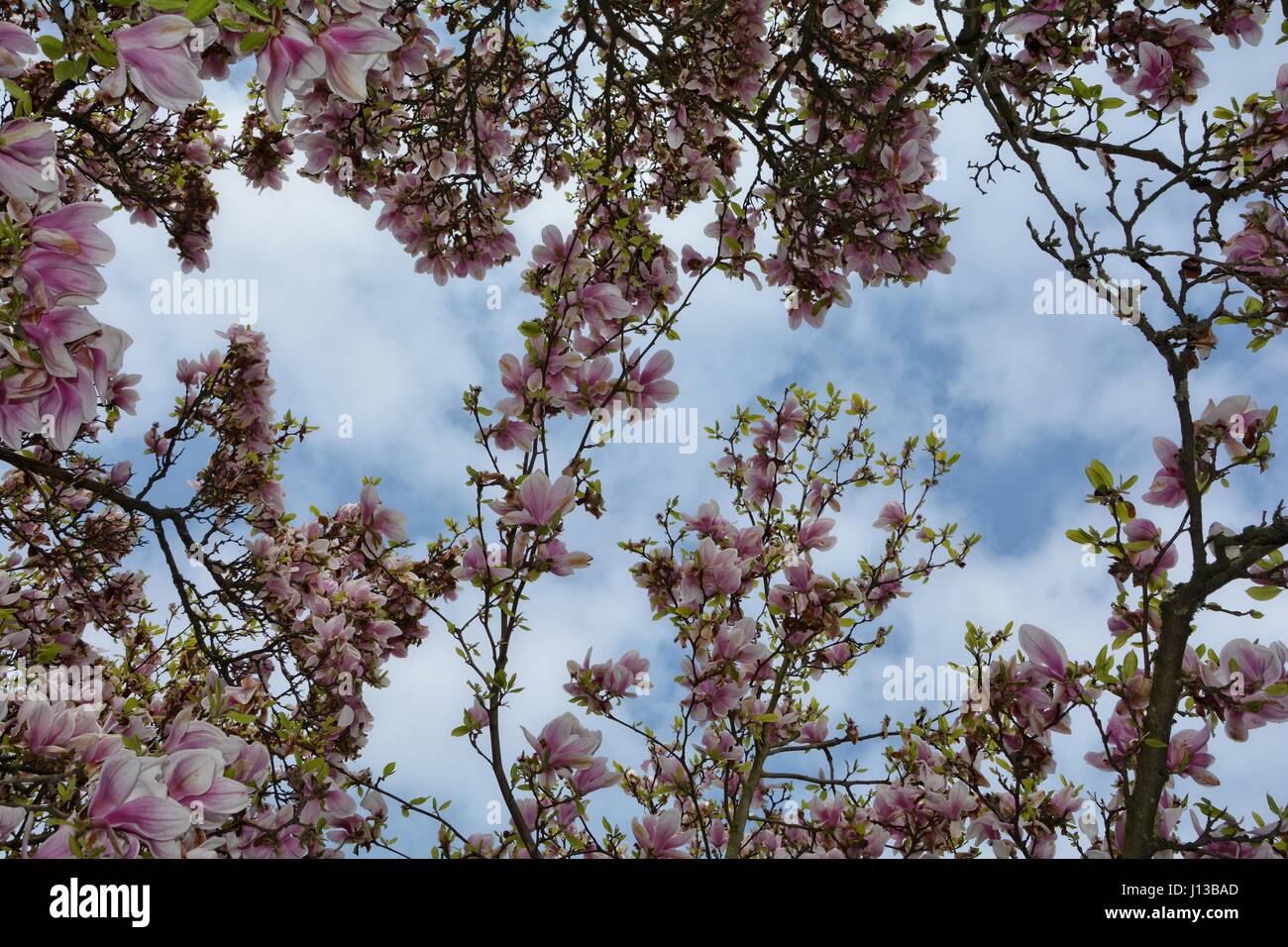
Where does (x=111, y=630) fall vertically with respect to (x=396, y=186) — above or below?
below

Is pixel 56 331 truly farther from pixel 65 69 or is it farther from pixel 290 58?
pixel 290 58

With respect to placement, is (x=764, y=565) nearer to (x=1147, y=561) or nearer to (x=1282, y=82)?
(x=1147, y=561)

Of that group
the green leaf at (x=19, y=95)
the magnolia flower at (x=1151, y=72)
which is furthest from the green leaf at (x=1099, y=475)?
the green leaf at (x=19, y=95)

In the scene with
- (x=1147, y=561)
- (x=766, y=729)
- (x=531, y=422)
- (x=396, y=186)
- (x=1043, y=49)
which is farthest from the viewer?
(x=396, y=186)

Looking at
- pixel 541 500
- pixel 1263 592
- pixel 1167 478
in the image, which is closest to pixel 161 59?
pixel 541 500

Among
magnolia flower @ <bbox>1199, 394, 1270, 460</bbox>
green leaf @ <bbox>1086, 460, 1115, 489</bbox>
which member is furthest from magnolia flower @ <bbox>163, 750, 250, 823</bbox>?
magnolia flower @ <bbox>1199, 394, 1270, 460</bbox>

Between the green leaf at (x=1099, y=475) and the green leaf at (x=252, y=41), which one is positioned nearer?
the green leaf at (x=252, y=41)

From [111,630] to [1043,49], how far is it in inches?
223

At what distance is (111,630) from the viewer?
184 inches

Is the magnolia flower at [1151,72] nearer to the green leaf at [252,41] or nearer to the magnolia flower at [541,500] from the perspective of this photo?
the magnolia flower at [541,500]

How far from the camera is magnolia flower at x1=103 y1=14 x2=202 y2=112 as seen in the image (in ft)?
5.36

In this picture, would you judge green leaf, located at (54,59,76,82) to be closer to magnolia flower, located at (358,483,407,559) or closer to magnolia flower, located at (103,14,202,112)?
magnolia flower, located at (103,14,202,112)

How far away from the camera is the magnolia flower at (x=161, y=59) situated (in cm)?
163
